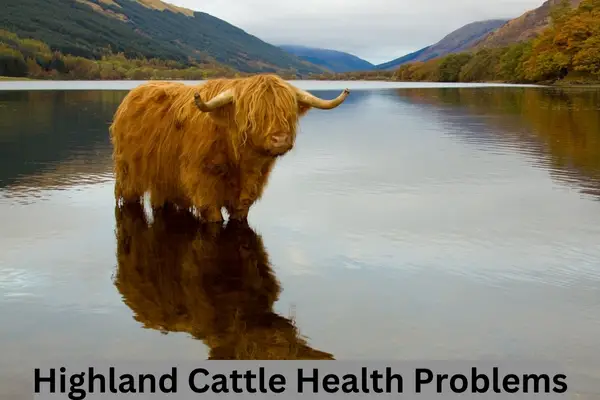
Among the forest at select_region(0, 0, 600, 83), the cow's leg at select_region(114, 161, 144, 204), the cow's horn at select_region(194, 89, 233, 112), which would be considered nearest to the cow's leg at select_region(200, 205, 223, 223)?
the cow's horn at select_region(194, 89, 233, 112)

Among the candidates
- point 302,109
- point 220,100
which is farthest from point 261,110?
point 302,109

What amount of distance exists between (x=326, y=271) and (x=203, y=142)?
2.04 m

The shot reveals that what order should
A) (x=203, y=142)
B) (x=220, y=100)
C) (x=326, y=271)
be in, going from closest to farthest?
(x=326, y=271) < (x=220, y=100) < (x=203, y=142)

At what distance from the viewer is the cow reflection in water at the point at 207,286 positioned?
4.05 metres

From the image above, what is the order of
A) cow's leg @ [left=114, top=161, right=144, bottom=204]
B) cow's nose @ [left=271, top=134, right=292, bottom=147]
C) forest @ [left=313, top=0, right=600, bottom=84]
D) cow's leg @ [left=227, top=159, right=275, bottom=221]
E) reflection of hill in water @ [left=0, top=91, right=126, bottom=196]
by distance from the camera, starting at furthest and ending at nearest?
1. forest @ [left=313, top=0, right=600, bottom=84]
2. reflection of hill in water @ [left=0, top=91, right=126, bottom=196]
3. cow's leg @ [left=114, top=161, right=144, bottom=204]
4. cow's leg @ [left=227, top=159, right=275, bottom=221]
5. cow's nose @ [left=271, top=134, right=292, bottom=147]

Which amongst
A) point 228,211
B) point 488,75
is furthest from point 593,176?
point 488,75

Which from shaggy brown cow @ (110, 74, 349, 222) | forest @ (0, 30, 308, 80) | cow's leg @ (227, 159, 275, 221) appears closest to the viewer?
shaggy brown cow @ (110, 74, 349, 222)

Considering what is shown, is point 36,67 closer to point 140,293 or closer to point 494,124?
point 494,124

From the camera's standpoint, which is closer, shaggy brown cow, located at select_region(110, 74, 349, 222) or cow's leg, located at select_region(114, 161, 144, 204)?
shaggy brown cow, located at select_region(110, 74, 349, 222)

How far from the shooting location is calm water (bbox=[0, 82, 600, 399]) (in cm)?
403

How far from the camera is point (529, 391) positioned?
3.45 metres

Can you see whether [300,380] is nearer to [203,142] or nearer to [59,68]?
[203,142]

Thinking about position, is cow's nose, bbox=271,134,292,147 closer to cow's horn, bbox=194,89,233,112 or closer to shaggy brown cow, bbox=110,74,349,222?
shaggy brown cow, bbox=110,74,349,222

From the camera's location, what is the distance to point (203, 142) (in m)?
6.75
